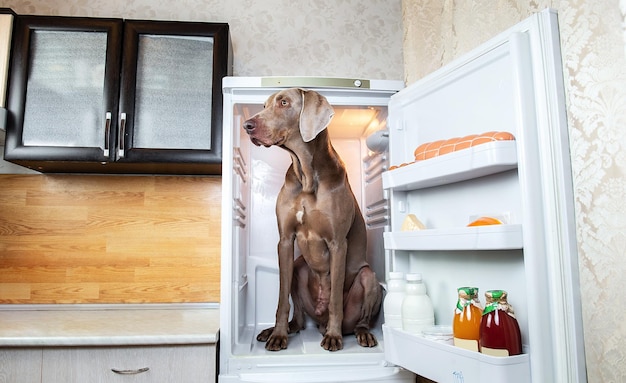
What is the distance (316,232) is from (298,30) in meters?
1.13

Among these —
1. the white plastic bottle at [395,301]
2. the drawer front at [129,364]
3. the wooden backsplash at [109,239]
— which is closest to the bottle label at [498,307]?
the white plastic bottle at [395,301]

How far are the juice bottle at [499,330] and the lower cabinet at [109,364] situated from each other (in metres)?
0.88

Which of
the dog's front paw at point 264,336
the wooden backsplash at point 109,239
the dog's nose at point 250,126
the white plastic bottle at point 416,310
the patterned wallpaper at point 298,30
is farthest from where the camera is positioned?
the patterned wallpaper at point 298,30

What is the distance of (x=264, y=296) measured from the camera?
202 centimetres

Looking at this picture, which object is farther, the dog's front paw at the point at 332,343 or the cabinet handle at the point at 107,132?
the cabinet handle at the point at 107,132

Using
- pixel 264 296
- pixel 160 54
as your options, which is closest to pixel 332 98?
pixel 160 54

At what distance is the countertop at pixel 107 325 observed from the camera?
145 cm

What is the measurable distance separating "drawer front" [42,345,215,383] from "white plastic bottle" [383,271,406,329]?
593 millimetres

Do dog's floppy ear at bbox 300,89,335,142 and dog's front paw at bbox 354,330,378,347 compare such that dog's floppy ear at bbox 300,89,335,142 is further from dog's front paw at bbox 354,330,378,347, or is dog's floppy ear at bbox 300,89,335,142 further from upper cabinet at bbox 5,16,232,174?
dog's front paw at bbox 354,330,378,347

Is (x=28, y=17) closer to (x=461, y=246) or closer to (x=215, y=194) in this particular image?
(x=215, y=194)

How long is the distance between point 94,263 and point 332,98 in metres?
1.34

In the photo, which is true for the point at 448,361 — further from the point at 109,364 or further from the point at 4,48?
the point at 4,48

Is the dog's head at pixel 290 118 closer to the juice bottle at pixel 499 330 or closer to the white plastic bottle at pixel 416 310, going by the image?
the white plastic bottle at pixel 416 310

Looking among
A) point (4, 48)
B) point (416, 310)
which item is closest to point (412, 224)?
point (416, 310)
